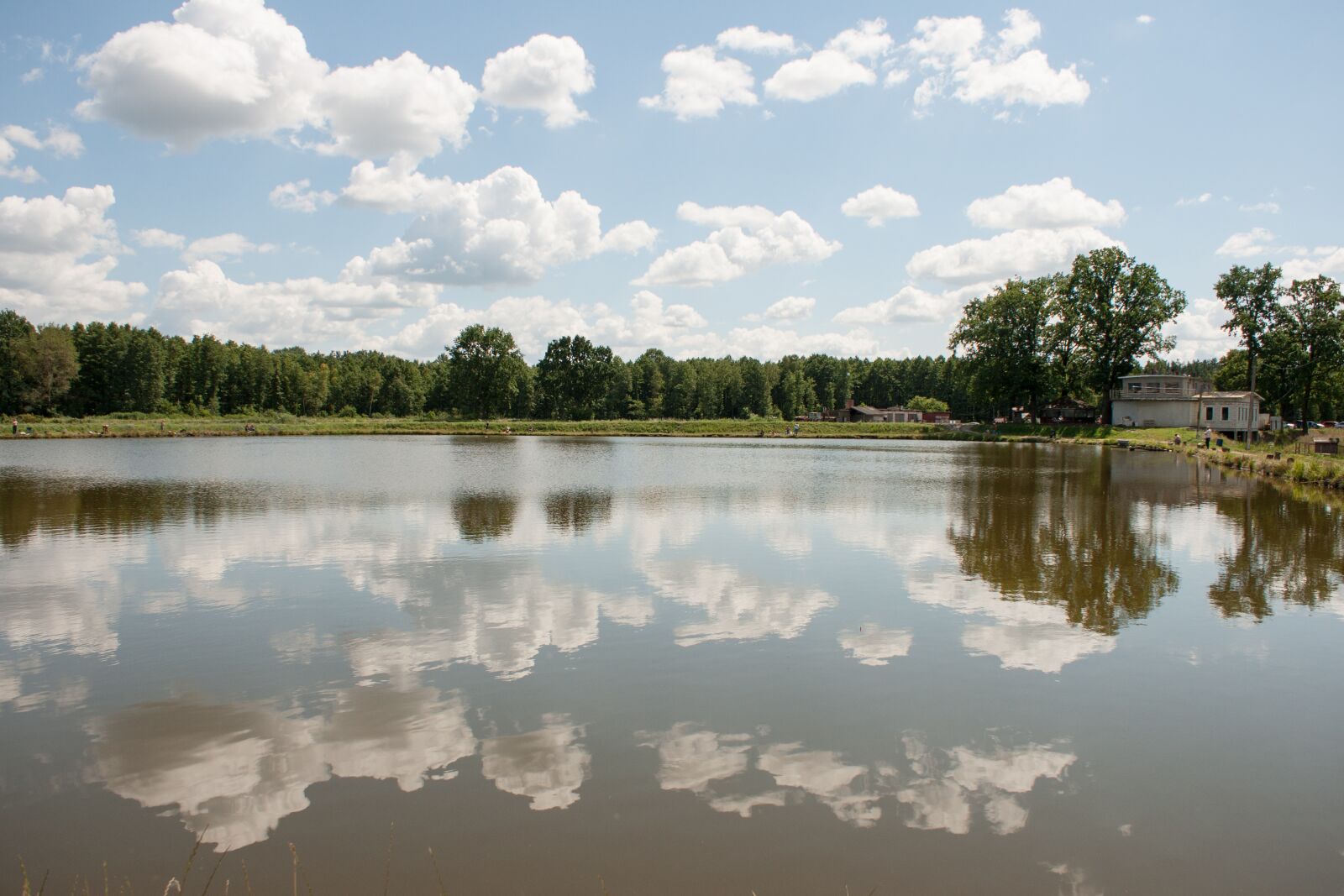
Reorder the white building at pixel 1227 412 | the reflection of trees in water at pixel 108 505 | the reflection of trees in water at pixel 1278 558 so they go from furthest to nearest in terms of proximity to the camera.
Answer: the white building at pixel 1227 412 → the reflection of trees in water at pixel 108 505 → the reflection of trees in water at pixel 1278 558

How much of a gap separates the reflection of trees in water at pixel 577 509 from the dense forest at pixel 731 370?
59070 millimetres

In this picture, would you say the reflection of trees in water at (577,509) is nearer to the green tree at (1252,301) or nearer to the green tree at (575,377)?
the green tree at (1252,301)

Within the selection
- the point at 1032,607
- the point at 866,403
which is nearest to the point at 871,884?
the point at 1032,607

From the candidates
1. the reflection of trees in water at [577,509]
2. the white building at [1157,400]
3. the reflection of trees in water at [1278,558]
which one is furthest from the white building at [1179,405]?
the reflection of trees in water at [577,509]

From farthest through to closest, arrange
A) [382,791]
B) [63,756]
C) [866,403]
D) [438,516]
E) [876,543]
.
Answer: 1. [866,403]
2. [438,516]
3. [876,543]
4. [63,756]
5. [382,791]

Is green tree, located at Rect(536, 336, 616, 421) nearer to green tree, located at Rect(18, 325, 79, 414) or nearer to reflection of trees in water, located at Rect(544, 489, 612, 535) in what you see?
green tree, located at Rect(18, 325, 79, 414)

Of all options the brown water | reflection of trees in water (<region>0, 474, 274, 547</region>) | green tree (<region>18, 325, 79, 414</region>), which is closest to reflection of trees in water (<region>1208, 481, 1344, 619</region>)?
the brown water

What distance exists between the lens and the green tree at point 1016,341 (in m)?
74.0

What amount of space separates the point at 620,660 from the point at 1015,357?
73876 mm

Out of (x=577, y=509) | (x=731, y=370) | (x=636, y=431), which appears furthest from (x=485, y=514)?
(x=731, y=370)

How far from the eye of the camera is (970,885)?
486cm

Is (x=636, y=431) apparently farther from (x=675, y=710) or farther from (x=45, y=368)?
(x=675, y=710)

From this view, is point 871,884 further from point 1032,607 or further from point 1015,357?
point 1015,357

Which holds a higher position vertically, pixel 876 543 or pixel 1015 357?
pixel 1015 357
